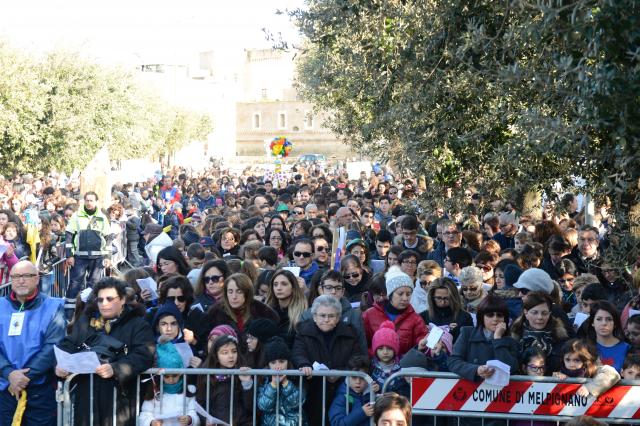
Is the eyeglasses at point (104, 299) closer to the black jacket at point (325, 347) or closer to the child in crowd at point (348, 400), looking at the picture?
the black jacket at point (325, 347)

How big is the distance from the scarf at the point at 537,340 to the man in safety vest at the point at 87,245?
9276mm

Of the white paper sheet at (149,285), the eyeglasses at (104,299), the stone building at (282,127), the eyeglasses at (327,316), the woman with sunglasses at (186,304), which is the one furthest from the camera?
the stone building at (282,127)

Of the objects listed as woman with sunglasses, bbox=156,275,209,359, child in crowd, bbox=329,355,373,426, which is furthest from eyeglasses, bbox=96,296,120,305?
child in crowd, bbox=329,355,373,426

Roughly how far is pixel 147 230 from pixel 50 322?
9307 mm

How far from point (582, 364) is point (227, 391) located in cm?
246

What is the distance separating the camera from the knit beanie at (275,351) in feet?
26.0

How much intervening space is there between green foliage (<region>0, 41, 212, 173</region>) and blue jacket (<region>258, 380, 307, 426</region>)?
2666 cm

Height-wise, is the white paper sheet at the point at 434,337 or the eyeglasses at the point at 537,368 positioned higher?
the white paper sheet at the point at 434,337

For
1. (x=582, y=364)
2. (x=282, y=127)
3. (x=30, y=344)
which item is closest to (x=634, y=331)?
(x=582, y=364)

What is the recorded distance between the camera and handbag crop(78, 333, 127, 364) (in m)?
7.95

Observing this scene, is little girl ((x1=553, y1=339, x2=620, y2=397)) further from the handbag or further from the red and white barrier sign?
the handbag

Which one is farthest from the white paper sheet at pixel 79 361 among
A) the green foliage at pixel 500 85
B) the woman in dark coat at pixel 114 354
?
the green foliage at pixel 500 85

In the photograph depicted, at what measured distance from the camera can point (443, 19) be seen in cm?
1048

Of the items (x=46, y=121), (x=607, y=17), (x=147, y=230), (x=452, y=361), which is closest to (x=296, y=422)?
(x=452, y=361)
